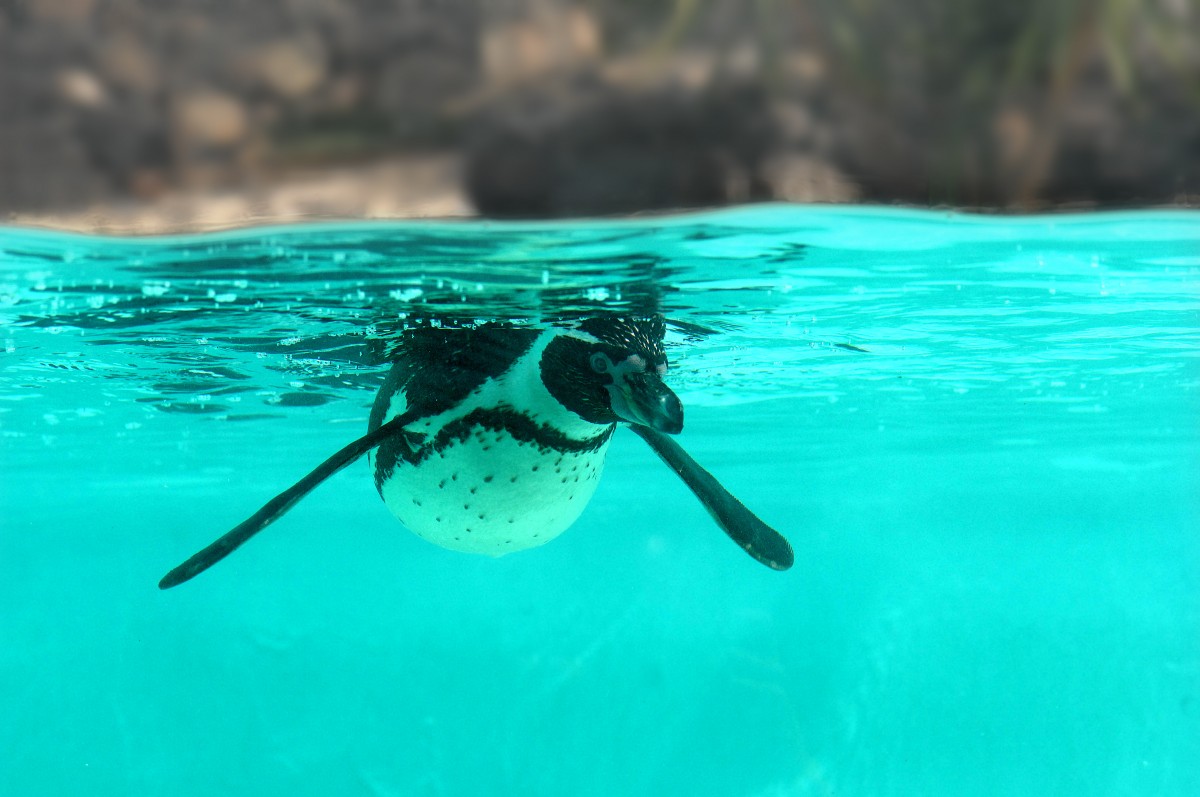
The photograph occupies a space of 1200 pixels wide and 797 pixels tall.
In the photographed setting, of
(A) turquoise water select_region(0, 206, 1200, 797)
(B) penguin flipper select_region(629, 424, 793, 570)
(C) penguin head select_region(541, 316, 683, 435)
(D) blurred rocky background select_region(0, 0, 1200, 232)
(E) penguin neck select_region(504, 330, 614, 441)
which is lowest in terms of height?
(A) turquoise water select_region(0, 206, 1200, 797)

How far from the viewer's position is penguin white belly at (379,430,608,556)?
5.00 metres

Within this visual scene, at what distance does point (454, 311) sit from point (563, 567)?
27621 millimetres

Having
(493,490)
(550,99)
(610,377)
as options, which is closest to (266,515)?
(493,490)

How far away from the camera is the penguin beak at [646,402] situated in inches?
145

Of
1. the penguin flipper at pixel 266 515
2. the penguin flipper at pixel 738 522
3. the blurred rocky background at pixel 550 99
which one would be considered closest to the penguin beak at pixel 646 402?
the penguin flipper at pixel 738 522

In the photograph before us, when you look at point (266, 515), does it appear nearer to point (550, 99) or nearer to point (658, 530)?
point (550, 99)

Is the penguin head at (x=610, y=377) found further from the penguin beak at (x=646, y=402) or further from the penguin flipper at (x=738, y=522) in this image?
the penguin flipper at (x=738, y=522)

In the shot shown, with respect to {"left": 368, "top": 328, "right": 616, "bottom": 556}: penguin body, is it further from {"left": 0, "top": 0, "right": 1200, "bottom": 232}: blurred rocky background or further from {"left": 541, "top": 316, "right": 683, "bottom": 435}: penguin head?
{"left": 0, "top": 0, "right": 1200, "bottom": 232}: blurred rocky background

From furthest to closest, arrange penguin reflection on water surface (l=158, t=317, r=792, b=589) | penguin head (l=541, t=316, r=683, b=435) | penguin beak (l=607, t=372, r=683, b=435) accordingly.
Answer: penguin reflection on water surface (l=158, t=317, r=792, b=589)
penguin head (l=541, t=316, r=683, b=435)
penguin beak (l=607, t=372, r=683, b=435)

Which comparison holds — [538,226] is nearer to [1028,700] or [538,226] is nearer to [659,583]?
[1028,700]

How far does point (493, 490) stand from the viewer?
5.06m

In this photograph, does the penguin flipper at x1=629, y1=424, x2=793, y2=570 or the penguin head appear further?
the penguin flipper at x1=629, y1=424, x2=793, y2=570

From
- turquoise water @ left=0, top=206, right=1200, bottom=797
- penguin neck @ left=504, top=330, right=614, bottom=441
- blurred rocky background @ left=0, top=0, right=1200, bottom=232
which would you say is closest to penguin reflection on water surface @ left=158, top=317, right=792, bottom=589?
penguin neck @ left=504, top=330, right=614, bottom=441

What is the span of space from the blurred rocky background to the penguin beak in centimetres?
108
